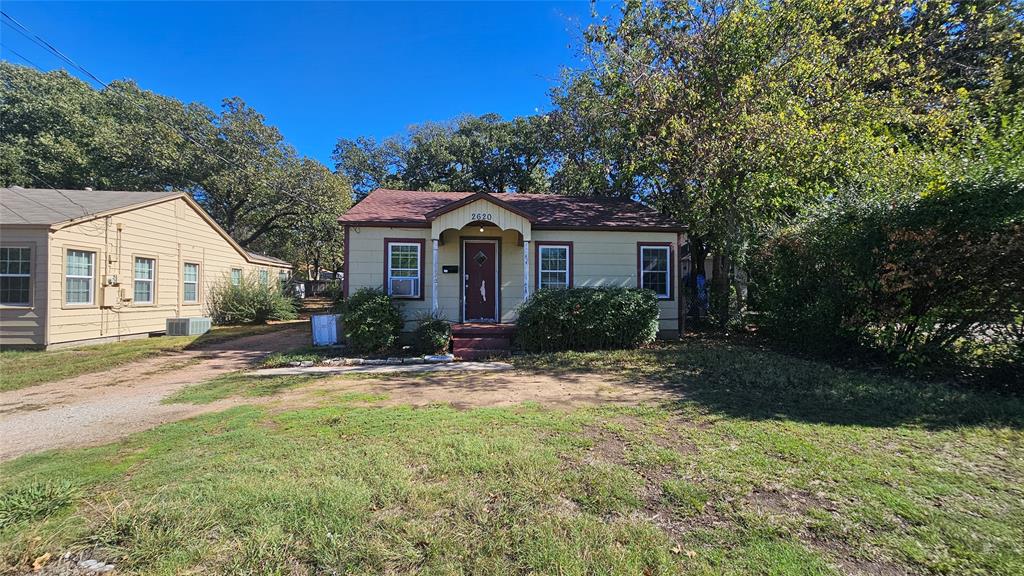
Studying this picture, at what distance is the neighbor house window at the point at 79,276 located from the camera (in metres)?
10.2

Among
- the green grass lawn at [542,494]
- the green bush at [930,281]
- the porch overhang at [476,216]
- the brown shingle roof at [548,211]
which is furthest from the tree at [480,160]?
the green grass lawn at [542,494]

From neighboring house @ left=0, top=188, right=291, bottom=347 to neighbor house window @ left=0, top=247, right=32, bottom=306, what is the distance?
0.02 metres

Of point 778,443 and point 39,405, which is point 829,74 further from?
point 39,405

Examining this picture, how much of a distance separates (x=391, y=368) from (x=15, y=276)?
9626 millimetres

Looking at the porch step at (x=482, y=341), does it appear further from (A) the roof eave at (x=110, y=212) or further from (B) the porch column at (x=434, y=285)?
(A) the roof eave at (x=110, y=212)

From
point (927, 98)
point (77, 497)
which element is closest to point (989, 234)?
point (927, 98)

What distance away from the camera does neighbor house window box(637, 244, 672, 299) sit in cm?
1116

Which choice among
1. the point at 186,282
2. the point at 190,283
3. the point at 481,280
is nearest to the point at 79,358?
the point at 186,282

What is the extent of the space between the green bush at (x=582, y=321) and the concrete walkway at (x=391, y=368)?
1.23 m

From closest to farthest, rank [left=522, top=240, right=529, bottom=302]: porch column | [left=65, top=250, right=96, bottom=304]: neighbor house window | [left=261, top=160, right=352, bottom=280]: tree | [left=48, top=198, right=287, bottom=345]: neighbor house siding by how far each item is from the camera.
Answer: [left=48, top=198, right=287, bottom=345]: neighbor house siding < [left=522, top=240, right=529, bottom=302]: porch column < [left=65, top=250, right=96, bottom=304]: neighbor house window < [left=261, top=160, right=352, bottom=280]: tree

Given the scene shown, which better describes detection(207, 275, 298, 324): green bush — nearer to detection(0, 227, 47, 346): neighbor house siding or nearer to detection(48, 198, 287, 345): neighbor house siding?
detection(48, 198, 287, 345): neighbor house siding

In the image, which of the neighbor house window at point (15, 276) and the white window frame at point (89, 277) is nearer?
the neighbor house window at point (15, 276)

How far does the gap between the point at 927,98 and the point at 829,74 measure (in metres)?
2.65

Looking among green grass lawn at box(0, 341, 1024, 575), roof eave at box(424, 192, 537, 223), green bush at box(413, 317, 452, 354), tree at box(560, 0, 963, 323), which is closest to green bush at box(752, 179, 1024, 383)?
green grass lawn at box(0, 341, 1024, 575)
